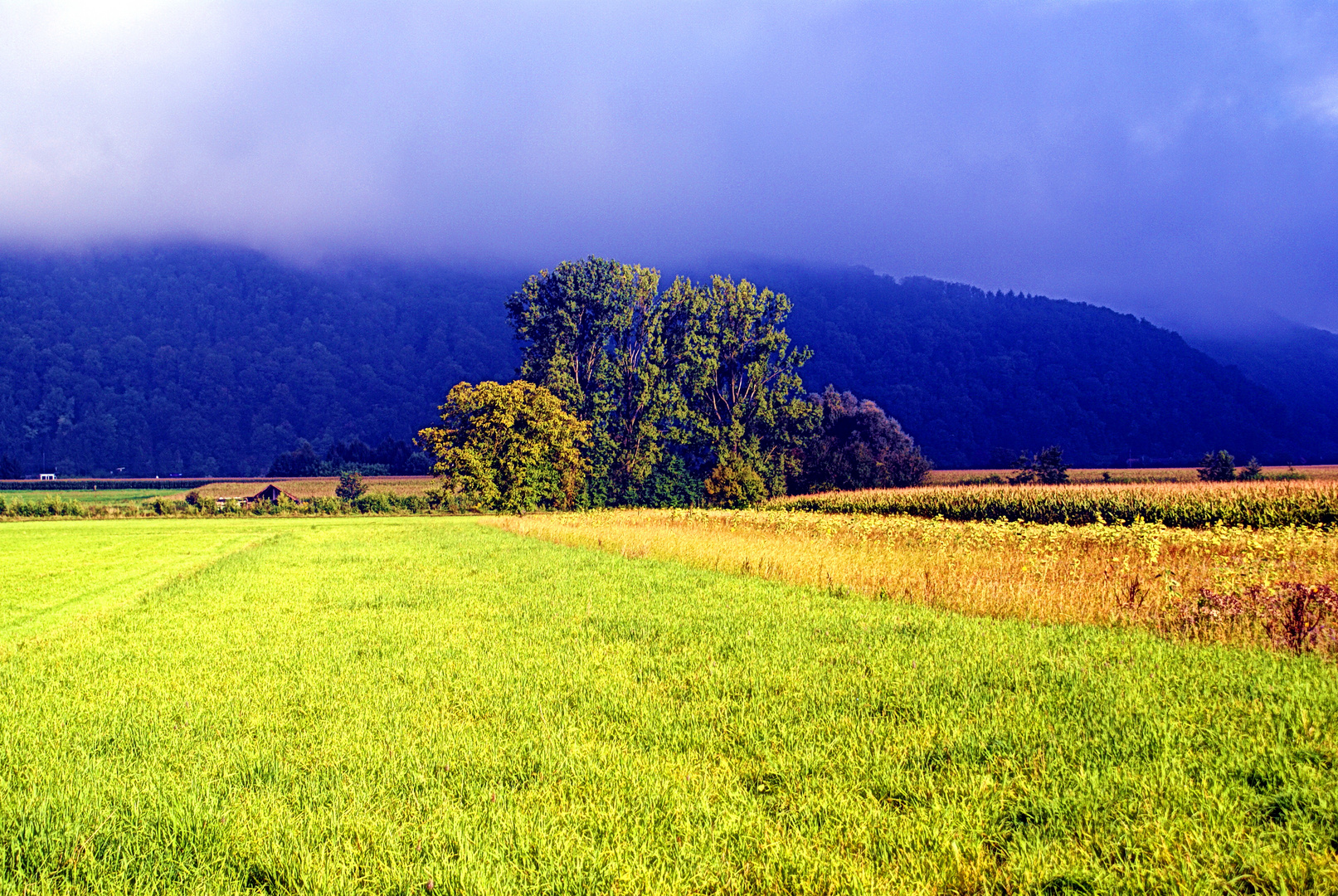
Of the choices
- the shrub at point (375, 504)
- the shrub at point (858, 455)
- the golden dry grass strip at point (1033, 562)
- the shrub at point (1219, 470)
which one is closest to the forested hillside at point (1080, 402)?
the shrub at point (858, 455)

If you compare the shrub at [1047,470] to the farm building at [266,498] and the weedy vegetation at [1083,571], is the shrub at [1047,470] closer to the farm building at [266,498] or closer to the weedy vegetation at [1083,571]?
the weedy vegetation at [1083,571]

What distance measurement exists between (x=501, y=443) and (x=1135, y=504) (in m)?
35.3

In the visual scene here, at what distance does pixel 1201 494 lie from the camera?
2802 cm

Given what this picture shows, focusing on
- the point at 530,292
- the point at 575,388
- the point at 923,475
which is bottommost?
the point at 923,475

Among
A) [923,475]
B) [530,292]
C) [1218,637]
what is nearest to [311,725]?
[1218,637]

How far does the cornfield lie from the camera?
24859 mm

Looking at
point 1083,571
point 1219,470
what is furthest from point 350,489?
point 1083,571

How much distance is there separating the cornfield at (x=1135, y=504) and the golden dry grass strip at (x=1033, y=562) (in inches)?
148

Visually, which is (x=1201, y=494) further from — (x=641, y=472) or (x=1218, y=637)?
(x=641, y=472)

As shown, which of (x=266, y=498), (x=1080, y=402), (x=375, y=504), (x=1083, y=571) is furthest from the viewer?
(x=1080, y=402)

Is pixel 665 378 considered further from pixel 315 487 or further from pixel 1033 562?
pixel 315 487

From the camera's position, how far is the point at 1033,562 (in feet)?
43.8

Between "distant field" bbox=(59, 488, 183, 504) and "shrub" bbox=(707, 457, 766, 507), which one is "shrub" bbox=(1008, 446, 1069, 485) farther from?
"distant field" bbox=(59, 488, 183, 504)

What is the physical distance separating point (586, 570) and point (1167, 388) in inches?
7542
